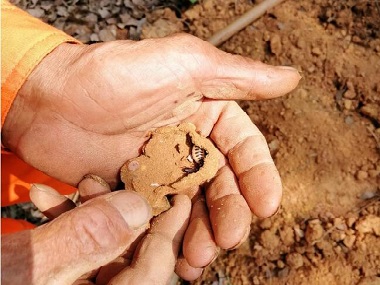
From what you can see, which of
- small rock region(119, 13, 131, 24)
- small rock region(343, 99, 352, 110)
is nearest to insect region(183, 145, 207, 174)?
small rock region(343, 99, 352, 110)

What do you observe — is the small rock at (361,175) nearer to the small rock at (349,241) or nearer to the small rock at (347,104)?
the small rock at (349,241)

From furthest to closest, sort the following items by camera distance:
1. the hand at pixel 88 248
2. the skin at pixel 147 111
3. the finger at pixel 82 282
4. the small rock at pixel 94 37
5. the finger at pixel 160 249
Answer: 1. the small rock at pixel 94 37
2. the skin at pixel 147 111
3. the finger at pixel 82 282
4. the finger at pixel 160 249
5. the hand at pixel 88 248

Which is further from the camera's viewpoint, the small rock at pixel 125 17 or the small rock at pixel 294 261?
the small rock at pixel 125 17

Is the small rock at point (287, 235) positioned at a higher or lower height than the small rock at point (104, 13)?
lower

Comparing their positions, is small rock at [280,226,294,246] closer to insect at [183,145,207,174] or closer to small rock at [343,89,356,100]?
insect at [183,145,207,174]

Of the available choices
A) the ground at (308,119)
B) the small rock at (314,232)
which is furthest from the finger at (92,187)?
the small rock at (314,232)

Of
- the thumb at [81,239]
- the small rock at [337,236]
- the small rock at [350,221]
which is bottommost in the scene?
the small rock at [337,236]

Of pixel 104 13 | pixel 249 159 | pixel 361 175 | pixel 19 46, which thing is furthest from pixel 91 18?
pixel 361 175
